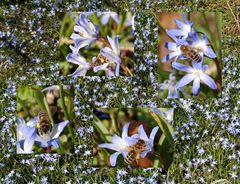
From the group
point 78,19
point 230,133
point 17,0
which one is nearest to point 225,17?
point 230,133

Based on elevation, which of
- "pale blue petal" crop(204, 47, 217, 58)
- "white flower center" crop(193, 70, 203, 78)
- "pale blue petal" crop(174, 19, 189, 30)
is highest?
"pale blue petal" crop(174, 19, 189, 30)

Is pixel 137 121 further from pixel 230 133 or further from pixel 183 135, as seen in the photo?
pixel 230 133

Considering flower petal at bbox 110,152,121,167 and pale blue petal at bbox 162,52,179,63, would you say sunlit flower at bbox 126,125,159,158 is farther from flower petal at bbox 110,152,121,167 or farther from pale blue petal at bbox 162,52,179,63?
pale blue petal at bbox 162,52,179,63

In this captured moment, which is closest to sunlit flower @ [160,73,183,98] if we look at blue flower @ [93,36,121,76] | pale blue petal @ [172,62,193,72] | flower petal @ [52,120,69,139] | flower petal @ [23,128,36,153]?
pale blue petal @ [172,62,193,72]

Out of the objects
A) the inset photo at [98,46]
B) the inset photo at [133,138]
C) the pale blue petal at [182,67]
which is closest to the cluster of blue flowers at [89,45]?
the inset photo at [98,46]

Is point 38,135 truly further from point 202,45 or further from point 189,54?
point 202,45

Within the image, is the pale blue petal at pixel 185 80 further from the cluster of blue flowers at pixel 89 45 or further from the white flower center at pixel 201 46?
the cluster of blue flowers at pixel 89 45

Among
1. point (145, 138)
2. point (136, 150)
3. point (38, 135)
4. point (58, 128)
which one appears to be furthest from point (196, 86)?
point (38, 135)
